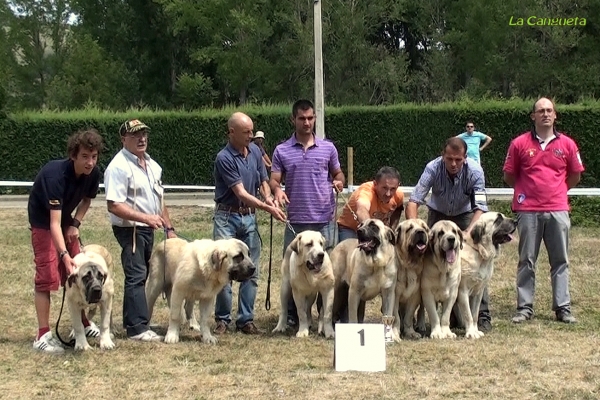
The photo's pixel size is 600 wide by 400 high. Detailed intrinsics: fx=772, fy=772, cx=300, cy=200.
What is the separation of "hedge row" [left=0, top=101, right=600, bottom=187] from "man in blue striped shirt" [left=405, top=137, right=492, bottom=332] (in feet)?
41.1

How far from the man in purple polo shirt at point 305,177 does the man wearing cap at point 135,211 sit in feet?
3.60

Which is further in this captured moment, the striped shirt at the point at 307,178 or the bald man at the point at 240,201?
the striped shirt at the point at 307,178

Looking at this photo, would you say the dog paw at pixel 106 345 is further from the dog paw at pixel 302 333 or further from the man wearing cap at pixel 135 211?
the dog paw at pixel 302 333

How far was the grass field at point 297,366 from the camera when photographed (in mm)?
4922

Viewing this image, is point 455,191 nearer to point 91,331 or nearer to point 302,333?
point 302,333

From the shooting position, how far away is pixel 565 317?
7.25 metres

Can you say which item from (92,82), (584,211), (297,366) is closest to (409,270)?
(297,366)

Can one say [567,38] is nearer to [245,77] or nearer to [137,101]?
[245,77]

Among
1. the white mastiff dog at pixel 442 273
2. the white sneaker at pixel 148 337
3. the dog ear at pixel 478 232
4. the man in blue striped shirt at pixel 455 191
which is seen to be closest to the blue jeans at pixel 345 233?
the man in blue striped shirt at pixel 455 191

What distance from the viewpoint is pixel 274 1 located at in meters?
30.0

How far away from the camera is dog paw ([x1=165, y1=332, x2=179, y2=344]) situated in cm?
634

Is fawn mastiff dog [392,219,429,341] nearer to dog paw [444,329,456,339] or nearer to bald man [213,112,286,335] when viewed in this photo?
dog paw [444,329,456,339]

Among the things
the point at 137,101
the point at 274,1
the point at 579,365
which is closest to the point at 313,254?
the point at 579,365

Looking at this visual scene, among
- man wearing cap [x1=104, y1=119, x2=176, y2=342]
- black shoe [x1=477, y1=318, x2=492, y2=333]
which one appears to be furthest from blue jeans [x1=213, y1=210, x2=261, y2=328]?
black shoe [x1=477, y1=318, x2=492, y2=333]
